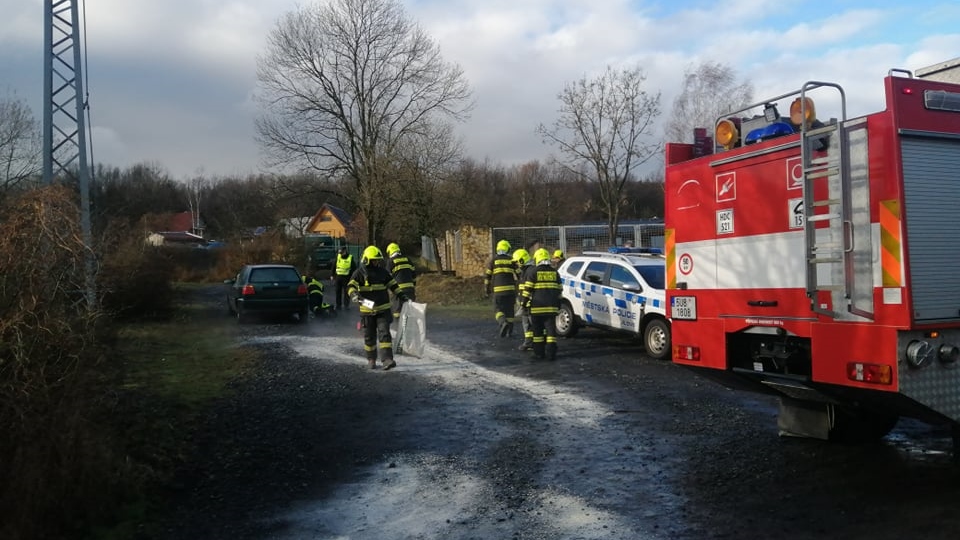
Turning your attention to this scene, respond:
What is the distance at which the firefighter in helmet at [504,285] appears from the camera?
47.8ft

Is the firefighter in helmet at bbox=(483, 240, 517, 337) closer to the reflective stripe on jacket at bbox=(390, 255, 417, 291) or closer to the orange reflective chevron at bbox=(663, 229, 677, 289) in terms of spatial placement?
the reflective stripe on jacket at bbox=(390, 255, 417, 291)

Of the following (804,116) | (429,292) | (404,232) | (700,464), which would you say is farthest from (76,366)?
(404,232)

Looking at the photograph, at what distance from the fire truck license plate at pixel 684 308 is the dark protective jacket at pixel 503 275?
24.8 feet

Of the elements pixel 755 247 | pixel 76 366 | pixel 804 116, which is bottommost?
pixel 76 366

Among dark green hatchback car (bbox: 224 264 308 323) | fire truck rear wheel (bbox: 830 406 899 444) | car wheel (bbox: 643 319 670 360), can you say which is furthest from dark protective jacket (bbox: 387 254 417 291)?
fire truck rear wheel (bbox: 830 406 899 444)

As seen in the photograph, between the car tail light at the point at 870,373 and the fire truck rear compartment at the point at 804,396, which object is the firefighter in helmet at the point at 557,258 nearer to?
the fire truck rear compartment at the point at 804,396

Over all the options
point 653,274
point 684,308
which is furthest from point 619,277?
point 684,308

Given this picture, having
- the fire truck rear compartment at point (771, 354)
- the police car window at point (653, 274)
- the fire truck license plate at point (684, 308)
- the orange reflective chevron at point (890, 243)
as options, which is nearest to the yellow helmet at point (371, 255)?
the police car window at point (653, 274)

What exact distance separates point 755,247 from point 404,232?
28565mm

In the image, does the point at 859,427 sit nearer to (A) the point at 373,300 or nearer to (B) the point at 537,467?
(B) the point at 537,467

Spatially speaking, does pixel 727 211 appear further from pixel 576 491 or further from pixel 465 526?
pixel 465 526

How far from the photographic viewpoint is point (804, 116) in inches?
207

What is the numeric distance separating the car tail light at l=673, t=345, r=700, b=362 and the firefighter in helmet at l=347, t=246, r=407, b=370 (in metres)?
5.21

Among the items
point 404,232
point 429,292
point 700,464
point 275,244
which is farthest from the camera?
point 275,244
